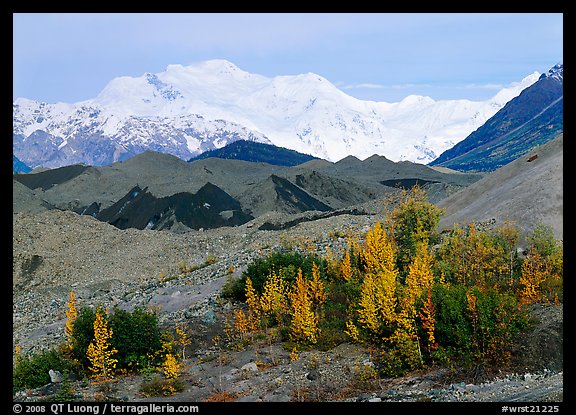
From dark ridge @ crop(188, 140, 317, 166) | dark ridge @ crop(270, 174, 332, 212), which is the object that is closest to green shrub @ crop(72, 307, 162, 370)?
dark ridge @ crop(270, 174, 332, 212)

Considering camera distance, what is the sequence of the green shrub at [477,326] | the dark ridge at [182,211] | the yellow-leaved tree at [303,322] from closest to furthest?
the green shrub at [477,326] → the yellow-leaved tree at [303,322] → the dark ridge at [182,211]

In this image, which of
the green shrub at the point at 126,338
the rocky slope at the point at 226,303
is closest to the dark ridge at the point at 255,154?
the rocky slope at the point at 226,303

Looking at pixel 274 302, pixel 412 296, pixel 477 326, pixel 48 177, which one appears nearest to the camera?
pixel 477 326

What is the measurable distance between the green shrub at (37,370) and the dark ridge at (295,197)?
5489 centimetres

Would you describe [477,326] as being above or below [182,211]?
below

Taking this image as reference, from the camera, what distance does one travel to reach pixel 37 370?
1346cm

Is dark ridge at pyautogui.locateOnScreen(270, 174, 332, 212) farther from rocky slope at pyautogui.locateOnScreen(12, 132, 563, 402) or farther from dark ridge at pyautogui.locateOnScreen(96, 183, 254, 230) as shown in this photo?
rocky slope at pyautogui.locateOnScreen(12, 132, 563, 402)

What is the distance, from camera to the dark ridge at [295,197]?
69.6m

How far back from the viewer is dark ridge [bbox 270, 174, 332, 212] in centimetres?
6962

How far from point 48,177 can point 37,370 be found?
9239 centimetres

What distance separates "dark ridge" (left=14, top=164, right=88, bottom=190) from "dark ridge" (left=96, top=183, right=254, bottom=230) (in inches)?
1137

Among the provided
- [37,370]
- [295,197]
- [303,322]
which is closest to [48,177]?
[295,197]

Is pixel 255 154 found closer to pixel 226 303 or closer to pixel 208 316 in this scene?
pixel 226 303

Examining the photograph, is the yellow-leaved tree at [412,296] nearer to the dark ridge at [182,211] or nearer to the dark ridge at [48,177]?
the dark ridge at [182,211]
